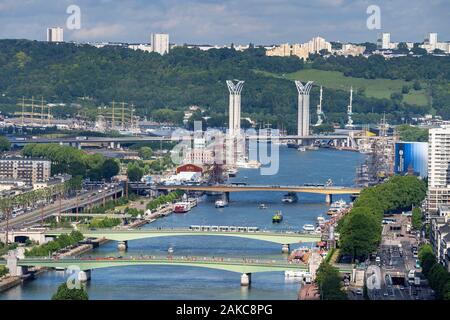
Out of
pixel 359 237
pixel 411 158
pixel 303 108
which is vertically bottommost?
pixel 359 237

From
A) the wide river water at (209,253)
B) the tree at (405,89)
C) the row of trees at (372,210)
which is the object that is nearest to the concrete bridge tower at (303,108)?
the tree at (405,89)

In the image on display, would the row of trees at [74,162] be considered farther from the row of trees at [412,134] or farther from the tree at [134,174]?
the row of trees at [412,134]

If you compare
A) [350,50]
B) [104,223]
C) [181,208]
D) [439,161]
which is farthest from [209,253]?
[350,50]

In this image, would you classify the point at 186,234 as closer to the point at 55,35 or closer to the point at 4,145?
the point at 4,145

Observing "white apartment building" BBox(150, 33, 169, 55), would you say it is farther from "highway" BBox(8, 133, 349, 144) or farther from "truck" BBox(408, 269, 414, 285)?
"truck" BBox(408, 269, 414, 285)

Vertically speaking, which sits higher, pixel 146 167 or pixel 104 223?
pixel 146 167

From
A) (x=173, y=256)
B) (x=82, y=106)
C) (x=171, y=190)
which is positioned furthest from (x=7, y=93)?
(x=173, y=256)

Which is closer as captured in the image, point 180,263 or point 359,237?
→ point 180,263

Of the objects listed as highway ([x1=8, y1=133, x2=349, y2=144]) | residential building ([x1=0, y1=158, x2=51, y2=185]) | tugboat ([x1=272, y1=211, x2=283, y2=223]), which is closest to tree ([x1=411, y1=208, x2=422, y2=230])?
tugboat ([x1=272, y1=211, x2=283, y2=223])
